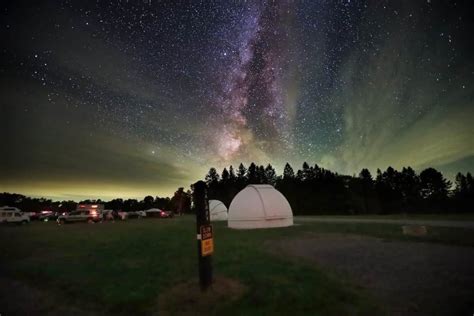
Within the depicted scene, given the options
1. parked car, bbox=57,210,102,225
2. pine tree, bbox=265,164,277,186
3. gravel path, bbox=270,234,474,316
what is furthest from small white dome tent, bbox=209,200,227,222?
pine tree, bbox=265,164,277,186

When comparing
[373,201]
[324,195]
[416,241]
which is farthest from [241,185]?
[416,241]

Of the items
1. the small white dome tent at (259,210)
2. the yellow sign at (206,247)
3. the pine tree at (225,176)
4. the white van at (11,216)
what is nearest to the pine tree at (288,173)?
the pine tree at (225,176)

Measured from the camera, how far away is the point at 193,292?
25.6 ft

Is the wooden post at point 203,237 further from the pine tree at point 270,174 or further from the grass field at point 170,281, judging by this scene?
the pine tree at point 270,174

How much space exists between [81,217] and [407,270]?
48968 millimetres

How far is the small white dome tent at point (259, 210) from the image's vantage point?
2950cm

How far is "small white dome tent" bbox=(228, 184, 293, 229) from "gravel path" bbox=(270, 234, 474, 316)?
42.1 feet

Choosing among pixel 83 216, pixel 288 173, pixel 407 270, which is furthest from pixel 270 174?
pixel 407 270

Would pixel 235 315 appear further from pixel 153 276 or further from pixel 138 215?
pixel 138 215

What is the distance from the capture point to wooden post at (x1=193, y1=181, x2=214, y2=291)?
7.96 meters

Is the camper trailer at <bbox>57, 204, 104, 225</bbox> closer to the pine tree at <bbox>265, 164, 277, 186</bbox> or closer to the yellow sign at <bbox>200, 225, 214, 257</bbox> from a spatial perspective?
the yellow sign at <bbox>200, 225, 214, 257</bbox>

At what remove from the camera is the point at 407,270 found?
9.94 metres

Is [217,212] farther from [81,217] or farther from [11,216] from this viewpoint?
[11,216]

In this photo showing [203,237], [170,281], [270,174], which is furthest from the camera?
[270,174]
